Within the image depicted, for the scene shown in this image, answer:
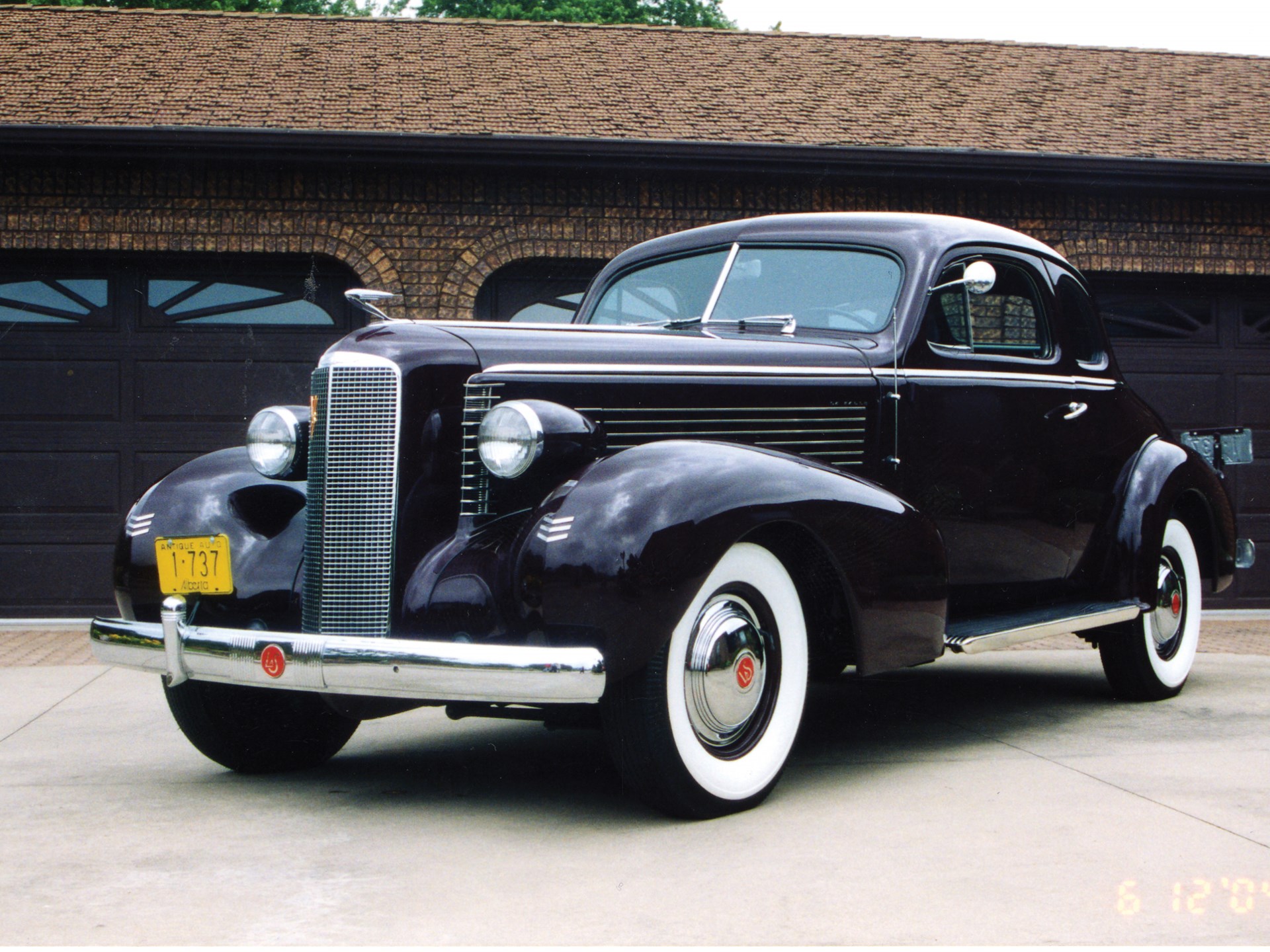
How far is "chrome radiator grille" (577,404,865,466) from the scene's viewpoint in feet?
13.7

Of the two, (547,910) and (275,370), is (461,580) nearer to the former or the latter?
(547,910)

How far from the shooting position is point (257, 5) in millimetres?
23031

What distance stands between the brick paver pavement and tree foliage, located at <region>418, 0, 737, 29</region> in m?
18.6

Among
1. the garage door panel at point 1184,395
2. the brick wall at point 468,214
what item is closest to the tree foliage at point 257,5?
the brick wall at point 468,214

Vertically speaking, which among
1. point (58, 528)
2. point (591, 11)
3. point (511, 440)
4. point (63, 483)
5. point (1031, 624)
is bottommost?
point (58, 528)

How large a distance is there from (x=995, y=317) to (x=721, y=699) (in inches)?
96.8

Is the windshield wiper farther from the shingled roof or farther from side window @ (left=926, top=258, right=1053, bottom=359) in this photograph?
the shingled roof

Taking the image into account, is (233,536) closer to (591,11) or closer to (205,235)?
(205,235)

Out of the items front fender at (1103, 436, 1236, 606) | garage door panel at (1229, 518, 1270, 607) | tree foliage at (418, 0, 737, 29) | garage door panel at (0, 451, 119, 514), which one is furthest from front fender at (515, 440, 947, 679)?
tree foliage at (418, 0, 737, 29)

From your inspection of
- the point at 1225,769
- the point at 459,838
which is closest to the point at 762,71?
the point at 1225,769

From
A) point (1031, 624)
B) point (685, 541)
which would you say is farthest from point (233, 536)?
point (1031, 624)

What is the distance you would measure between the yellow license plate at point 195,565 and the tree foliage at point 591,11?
889 inches

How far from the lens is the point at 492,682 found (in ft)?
11.0

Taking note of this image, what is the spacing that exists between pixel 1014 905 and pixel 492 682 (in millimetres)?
1302
